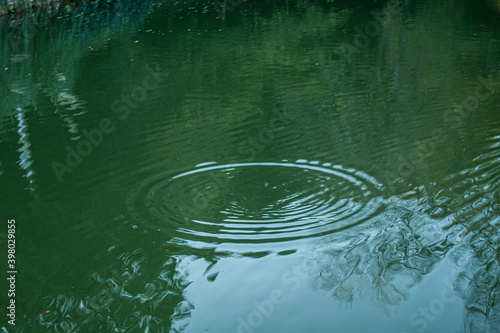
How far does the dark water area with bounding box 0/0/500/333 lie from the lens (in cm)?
438

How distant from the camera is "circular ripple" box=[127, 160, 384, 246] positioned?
17.4 feet

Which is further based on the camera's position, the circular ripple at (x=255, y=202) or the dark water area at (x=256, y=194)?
the circular ripple at (x=255, y=202)

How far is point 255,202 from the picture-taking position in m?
5.85

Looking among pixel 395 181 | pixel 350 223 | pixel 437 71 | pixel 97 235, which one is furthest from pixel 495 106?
pixel 97 235

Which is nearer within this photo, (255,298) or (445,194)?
(255,298)

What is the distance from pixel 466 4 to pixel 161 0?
557 inches

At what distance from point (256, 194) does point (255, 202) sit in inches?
7.7

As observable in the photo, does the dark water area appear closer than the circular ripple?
Yes

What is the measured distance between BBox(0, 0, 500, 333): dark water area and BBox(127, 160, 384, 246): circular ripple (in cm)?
2

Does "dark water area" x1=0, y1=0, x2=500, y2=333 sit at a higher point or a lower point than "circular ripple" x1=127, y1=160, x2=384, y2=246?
Result: lower

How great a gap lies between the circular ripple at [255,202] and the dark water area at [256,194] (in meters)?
0.02

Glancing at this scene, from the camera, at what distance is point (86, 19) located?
21.3 meters

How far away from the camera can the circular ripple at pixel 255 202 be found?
Result: 5.31 m

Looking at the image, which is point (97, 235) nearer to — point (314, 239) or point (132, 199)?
point (132, 199)
